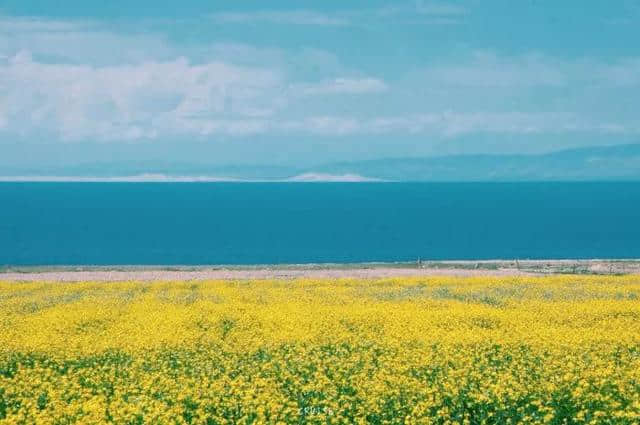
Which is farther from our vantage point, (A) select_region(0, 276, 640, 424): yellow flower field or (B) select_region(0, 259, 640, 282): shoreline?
(B) select_region(0, 259, 640, 282): shoreline

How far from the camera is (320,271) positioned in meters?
64.9

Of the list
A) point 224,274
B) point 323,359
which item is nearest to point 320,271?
point 224,274

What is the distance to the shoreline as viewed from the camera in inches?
2361

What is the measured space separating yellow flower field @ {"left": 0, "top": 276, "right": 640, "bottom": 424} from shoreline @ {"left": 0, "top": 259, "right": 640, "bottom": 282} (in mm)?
18785

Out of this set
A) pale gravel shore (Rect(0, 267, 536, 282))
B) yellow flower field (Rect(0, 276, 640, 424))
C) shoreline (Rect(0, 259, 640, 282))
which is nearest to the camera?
yellow flower field (Rect(0, 276, 640, 424))

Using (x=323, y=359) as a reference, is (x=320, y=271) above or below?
below

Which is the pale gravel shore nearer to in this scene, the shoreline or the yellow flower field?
the shoreline

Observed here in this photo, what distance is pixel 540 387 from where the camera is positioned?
66.5 ft

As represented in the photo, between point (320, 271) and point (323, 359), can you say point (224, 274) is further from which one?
point (323, 359)

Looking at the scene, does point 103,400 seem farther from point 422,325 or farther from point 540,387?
point 422,325

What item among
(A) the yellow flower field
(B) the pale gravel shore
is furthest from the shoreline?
(A) the yellow flower field

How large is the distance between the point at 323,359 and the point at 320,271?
40.4m

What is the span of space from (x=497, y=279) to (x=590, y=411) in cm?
3086

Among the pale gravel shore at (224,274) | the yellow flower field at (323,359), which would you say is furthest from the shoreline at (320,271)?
the yellow flower field at (323,359)
